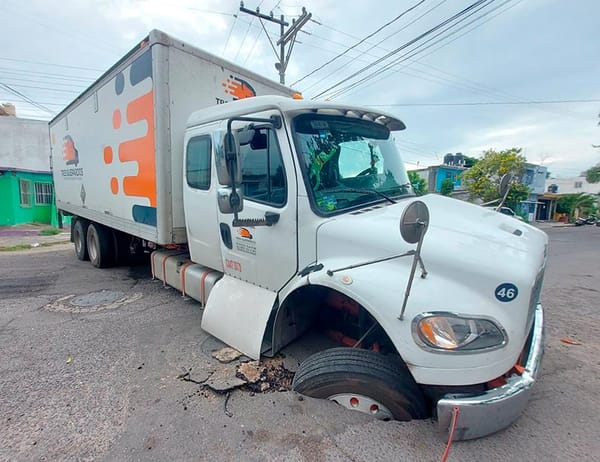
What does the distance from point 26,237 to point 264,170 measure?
15578mm

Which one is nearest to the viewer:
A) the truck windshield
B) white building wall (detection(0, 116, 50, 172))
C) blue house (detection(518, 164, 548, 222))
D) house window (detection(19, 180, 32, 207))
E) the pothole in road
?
the truck windshield

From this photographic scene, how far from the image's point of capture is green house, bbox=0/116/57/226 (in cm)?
1678

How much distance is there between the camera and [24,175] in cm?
1739

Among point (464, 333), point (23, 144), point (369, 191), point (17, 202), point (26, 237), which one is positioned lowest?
point (26, 237)

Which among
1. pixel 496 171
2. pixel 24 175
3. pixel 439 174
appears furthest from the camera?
pixel 439 174

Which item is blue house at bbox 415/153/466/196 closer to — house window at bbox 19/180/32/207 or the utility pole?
the utility pole

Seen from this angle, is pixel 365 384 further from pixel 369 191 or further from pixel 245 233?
pixel 245 233

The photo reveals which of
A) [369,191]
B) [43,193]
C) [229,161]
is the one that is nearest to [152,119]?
[229,161]

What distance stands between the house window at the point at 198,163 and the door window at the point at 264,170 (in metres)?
0.73

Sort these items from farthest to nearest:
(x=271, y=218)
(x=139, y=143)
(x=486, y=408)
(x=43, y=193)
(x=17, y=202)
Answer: (x=43, y=193), (x=17, y=202), (x=139, y=143), (x=271, y=218), (x=486, y=408)

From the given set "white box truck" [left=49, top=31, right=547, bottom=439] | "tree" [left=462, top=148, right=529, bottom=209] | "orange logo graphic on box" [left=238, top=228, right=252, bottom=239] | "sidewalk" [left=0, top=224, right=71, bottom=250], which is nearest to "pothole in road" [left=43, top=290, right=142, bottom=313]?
"white box truck" [left=49, top=31, right=547, bottom=439]

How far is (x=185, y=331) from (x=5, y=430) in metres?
1.81

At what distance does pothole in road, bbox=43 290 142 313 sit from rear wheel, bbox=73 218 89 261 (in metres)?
2.76

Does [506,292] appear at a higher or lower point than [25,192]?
lower
